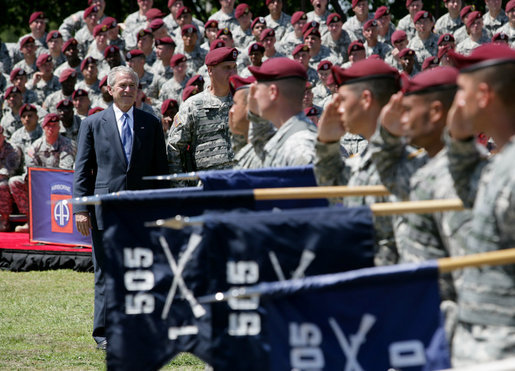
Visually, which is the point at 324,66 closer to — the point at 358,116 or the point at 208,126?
the point at 208,126

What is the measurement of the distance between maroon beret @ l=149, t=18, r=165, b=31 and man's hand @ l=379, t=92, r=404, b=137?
439 inches

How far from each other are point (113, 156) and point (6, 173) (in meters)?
6.16

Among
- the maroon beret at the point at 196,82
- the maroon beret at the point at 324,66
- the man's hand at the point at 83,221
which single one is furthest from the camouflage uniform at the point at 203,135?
the maroon beret at the point at 324,66

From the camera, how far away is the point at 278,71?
18.3 ft

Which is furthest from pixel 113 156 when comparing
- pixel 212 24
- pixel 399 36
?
pixel 212 24

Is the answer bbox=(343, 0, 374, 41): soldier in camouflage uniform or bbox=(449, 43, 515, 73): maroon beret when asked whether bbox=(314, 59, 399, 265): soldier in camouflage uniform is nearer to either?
bbox=(449, 43, 515, 73): maroon beret

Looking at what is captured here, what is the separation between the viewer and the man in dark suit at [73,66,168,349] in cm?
704

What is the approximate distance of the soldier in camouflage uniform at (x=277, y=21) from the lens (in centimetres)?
1536

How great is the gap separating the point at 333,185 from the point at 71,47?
1127 cm

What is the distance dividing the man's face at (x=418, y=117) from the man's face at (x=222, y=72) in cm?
412

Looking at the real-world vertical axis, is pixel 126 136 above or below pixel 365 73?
above

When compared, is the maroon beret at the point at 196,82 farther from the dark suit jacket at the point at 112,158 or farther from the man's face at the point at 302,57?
the dark suit jacket at the point at 112,158

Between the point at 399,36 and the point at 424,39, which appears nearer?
the point at 399,36

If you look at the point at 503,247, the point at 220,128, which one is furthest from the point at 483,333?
the point at 220,128
